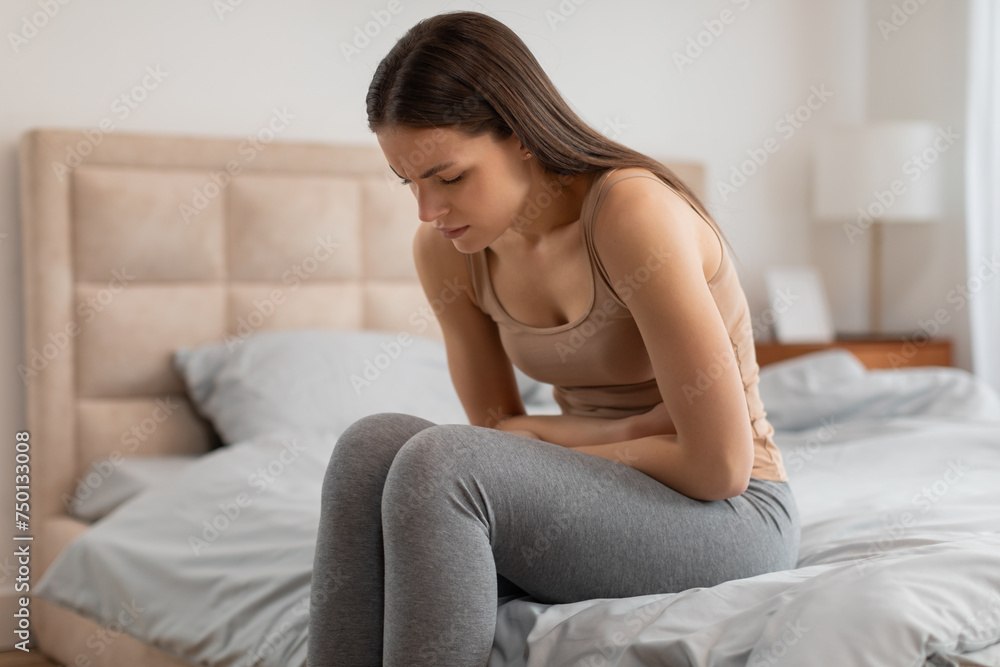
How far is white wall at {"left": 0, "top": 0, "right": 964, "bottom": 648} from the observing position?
7.22ft

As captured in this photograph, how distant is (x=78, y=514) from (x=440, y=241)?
51.4 inches

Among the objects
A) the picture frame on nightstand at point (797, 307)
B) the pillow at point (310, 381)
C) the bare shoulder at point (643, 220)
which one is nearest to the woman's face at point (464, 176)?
the bare shoulder at point (643, 220)

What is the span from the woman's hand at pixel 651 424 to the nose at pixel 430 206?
13.4 inches

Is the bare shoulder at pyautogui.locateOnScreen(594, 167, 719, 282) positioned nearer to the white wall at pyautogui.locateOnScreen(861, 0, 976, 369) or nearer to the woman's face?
the woman's face

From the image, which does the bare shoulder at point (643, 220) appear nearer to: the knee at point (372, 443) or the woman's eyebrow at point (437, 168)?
the woman's eyebrow at point (437, 168)

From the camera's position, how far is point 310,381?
6.97ft

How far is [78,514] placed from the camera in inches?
82.8

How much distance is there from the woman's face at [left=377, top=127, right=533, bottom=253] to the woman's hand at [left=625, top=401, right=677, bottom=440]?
28 cm

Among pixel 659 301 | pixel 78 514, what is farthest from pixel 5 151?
pixel 659 301

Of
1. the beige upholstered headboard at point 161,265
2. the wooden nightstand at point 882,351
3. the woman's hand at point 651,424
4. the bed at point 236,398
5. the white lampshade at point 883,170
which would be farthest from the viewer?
the white lampshade at point 883,170

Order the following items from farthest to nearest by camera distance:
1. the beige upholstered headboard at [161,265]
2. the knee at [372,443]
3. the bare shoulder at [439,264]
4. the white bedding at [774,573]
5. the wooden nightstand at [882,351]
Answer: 1. the wooden nightstand at [882,351]
2. the beige upholstered headboard at [161,265]
3. the bare shoulder at [439,264]
4. the knee at [372,443]
5. the white bedding at [774,573]

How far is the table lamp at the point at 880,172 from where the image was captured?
302cm

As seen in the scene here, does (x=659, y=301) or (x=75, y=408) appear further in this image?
(x=75, y=408)

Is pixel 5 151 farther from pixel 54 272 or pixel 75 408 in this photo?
pixel 75 408
